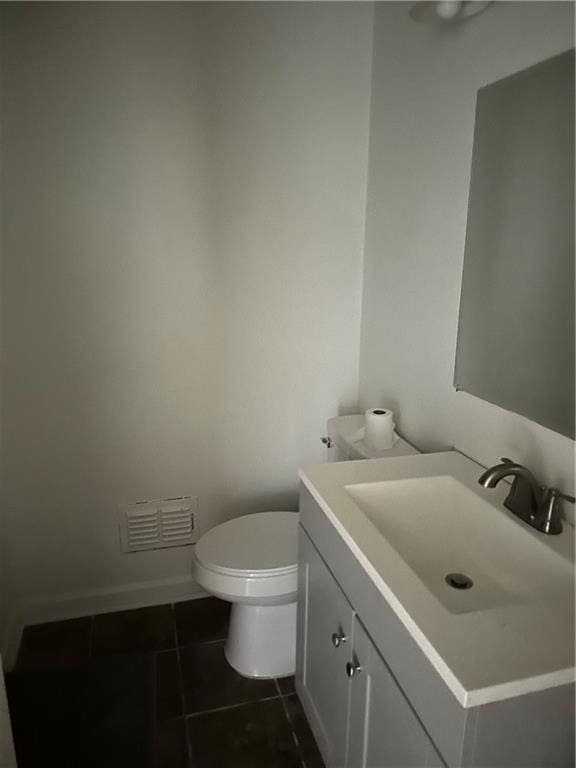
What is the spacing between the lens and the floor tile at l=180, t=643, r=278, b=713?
1808mm

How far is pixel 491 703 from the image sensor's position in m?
0.82

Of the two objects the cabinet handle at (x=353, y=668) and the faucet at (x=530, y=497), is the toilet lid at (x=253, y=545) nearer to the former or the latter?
the cabinet handle at (x=353, y=668)

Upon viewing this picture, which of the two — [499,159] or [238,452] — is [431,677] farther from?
[238,452]

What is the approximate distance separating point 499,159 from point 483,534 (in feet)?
2.95

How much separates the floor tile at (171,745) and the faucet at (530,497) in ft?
3.98

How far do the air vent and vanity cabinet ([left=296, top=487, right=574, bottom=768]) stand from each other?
0.73 meters

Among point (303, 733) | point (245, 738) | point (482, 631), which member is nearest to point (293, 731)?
point (303, 733)

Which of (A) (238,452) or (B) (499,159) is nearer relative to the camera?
(B) (499,159)

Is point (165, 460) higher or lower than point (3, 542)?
higher

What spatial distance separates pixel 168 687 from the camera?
1858 mm

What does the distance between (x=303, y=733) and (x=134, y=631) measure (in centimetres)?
78

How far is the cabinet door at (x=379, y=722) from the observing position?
0.97 metres

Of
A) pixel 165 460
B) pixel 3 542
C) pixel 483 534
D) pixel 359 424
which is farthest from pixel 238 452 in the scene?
pixel 483 534

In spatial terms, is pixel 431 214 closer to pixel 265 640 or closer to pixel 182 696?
pixel 265 640
